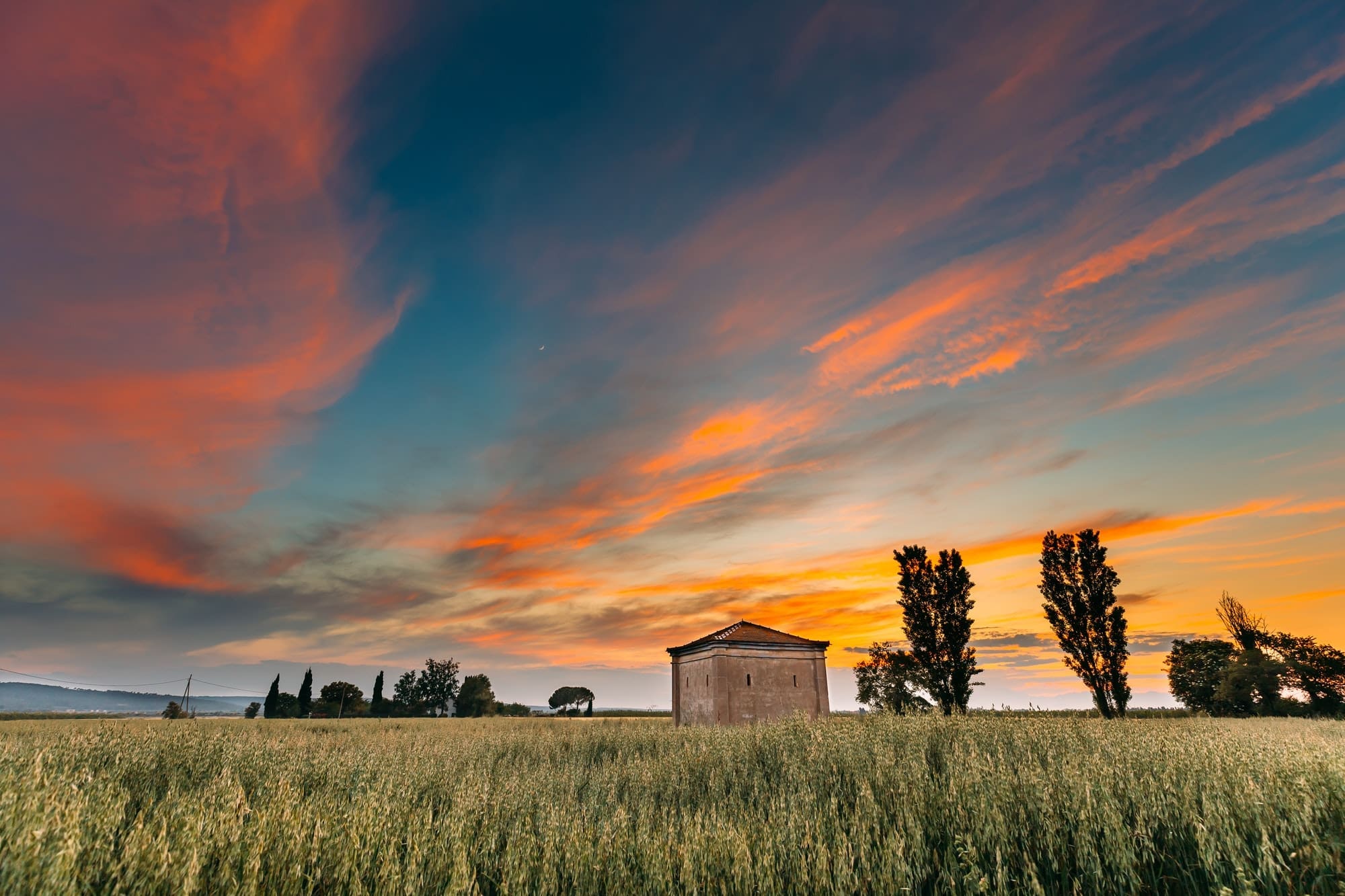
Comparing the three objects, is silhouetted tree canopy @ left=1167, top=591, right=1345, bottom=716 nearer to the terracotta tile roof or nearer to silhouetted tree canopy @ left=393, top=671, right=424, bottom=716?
the terracotta tile roof

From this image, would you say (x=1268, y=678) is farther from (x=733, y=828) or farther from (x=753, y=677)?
(x=733, y=828)

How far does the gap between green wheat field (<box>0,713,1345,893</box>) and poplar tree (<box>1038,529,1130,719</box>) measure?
26048mm

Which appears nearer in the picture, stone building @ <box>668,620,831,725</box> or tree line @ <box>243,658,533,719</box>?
stone building @ <box>668,620,831,725</box>

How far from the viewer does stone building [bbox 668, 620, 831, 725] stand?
96.2 ft

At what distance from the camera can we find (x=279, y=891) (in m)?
4.22

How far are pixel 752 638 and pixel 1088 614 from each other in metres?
19.9

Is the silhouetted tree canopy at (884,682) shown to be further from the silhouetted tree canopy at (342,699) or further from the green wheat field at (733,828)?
the silhouetted tree canopy at (342,699)

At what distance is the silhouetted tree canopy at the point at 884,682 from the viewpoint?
180 feet

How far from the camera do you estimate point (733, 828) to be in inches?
191

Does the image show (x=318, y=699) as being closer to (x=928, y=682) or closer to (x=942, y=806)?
(x=928, y=682)

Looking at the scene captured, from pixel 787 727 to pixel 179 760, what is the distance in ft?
40.8

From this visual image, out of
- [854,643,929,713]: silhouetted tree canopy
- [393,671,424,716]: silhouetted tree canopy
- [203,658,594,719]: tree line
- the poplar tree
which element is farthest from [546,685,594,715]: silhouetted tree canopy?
Answer: the poplar tree

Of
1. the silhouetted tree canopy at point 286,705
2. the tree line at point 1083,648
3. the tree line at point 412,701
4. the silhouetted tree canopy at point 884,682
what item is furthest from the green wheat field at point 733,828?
the silhouetted tree canopy at point 286,705

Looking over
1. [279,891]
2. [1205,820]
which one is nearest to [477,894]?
[279,891]
